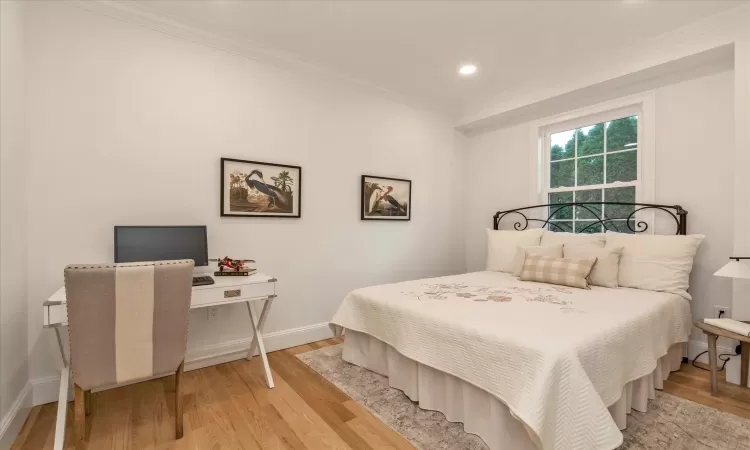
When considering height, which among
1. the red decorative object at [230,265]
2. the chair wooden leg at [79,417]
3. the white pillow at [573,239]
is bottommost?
the chair wooden leg at [79,417]

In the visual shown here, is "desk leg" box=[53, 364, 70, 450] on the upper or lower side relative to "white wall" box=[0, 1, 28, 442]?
lower

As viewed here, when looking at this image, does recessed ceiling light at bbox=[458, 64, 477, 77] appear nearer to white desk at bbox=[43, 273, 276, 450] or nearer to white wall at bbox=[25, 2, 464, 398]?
→ white wall at bbox=[25, 2, 464, 398]

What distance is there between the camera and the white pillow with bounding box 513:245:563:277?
2.99 meters

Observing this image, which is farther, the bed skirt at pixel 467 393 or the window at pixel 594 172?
the window at pixel 594 172

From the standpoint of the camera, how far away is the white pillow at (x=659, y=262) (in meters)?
2.51

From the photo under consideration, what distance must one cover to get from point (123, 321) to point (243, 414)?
867 millimetres

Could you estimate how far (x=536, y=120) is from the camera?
3.85 metres

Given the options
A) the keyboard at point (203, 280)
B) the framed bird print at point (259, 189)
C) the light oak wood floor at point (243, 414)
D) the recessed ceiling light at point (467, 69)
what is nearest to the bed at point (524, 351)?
the light oak wood floor at point (243, 414)

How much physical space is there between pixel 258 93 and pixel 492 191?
2947 millimetres

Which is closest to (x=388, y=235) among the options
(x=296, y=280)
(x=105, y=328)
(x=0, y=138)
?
(x=296, y=280)

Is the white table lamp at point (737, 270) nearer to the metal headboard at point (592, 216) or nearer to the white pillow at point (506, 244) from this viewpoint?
the metal headboard at point (592, 216)

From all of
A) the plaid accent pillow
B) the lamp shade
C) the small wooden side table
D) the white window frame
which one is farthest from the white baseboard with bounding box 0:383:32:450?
the white window frame

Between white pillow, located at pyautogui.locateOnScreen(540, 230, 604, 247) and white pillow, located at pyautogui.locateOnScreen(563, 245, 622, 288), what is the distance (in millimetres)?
169

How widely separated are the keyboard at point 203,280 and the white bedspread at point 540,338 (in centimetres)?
94
